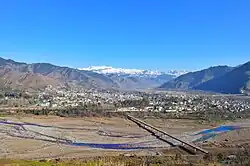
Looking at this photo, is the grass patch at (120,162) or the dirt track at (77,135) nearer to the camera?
the grass patch at (120,162)

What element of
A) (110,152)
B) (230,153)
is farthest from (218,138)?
(110,152)

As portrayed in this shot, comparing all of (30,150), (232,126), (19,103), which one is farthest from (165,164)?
(19,103)

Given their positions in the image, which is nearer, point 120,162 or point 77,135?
point 120,162

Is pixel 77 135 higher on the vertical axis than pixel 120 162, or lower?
higher

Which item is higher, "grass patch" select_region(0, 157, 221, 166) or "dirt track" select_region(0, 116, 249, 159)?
"dirt track" select_region(0, 116, 249, 159)

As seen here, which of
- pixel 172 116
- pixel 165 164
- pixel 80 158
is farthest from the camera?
pixel 172 116

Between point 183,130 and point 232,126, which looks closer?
point 183,130

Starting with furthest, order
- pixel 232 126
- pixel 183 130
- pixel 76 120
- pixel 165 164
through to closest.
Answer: pixel 76 120 → pixel 232 126 → pixel 183 130 → pixel 165 164

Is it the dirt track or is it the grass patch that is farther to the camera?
the dirt track

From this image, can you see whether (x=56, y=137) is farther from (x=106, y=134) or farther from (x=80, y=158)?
(x=80, y=158)

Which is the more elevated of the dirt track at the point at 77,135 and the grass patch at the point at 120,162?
the dirt track at the point at 77,135
